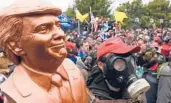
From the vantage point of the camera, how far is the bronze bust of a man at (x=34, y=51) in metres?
2.21

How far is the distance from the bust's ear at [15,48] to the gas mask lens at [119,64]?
1194 millimetres

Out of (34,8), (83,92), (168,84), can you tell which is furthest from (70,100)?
(168,84)

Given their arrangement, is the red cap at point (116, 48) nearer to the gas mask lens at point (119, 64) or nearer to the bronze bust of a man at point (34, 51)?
the gas mask lens at point (119, 64)

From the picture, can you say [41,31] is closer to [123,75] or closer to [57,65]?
[57,65]

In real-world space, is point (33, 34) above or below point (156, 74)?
above

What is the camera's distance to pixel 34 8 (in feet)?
7.36

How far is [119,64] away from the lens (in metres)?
3.38

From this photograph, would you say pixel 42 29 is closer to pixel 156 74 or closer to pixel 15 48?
pixel 15 48

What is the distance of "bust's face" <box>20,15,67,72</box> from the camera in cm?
221

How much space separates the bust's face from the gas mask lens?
3.68 ft

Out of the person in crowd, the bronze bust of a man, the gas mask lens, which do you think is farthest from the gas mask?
the person in crowd

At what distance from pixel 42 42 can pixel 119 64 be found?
50.3 inches

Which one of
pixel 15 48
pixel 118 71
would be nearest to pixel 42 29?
pixel 15 48

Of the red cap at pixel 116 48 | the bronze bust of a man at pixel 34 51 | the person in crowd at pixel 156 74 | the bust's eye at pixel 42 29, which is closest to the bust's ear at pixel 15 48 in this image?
the bronze bust of a man at pixel 34 51
